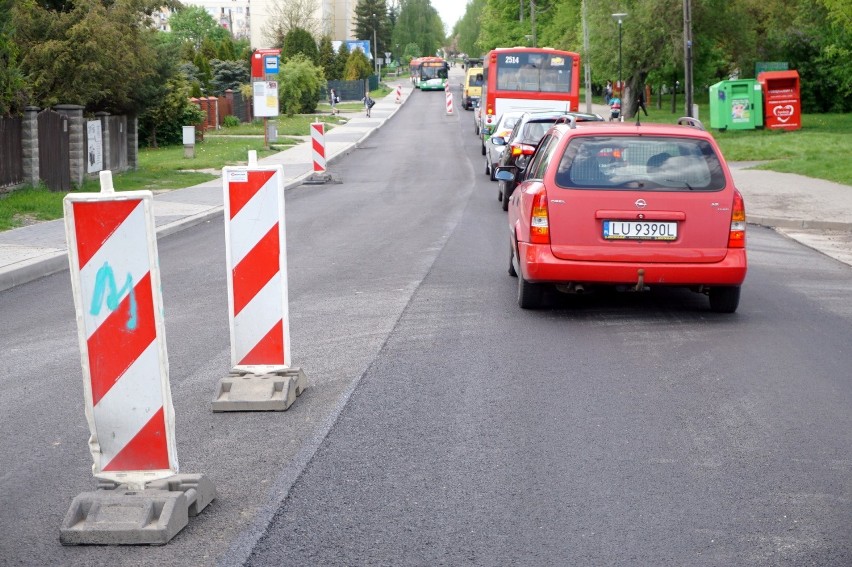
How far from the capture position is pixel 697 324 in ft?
30.9

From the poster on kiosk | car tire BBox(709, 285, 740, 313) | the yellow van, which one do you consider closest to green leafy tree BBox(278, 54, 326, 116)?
the yellow van

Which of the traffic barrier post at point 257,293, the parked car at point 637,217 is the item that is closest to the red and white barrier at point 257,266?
the traffic barrier post at point 257,293

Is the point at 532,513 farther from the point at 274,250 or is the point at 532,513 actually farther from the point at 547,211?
the point at 547,211

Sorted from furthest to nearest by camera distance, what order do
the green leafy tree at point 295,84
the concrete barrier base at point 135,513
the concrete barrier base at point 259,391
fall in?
the green leafy tree at point 295,84 → the concrete barrier base at point 259,391 → the concrete barrier base at point 135,513

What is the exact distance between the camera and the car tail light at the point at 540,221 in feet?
31.2

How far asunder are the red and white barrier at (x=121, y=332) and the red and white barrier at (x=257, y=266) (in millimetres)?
1894

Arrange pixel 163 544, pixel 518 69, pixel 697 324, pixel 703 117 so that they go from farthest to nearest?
1. pixel 703 117
2. pixel 518 69
3. pixel 697 324
4. pixel 163 544

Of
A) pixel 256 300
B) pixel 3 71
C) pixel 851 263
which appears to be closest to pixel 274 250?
pixel 256 300

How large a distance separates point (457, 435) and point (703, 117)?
163ft

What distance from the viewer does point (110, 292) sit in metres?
4.81

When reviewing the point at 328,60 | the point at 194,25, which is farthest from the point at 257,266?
the point at 194,25

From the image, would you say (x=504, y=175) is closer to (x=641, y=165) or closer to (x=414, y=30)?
(x=641, y=165)

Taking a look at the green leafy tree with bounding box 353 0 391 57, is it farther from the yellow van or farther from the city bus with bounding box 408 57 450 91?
the yellow van

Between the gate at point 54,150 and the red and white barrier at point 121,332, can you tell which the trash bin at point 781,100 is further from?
the red and white barrier at point 121,332
